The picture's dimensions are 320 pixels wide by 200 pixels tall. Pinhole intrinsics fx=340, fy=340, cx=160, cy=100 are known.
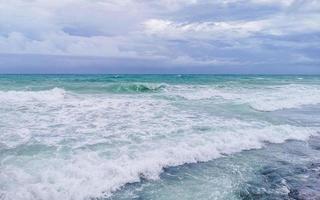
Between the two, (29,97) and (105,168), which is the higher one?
(29,97)

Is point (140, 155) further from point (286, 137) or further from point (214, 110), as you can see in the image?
point (214, 110)

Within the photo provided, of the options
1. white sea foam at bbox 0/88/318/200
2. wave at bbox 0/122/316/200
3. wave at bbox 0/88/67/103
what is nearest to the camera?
wave at bbox 0/122/316/200

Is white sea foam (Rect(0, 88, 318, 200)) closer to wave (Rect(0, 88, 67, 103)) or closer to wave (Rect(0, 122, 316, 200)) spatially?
wave (Rect(0, 122, 316, 200))

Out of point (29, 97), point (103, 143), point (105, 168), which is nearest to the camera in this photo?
point (105, 168)

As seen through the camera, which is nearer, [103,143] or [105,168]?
[105,168]

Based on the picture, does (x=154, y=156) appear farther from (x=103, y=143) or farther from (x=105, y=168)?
(x=103, y=143)

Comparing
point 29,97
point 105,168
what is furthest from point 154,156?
point 29,97

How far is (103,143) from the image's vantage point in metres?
9.52

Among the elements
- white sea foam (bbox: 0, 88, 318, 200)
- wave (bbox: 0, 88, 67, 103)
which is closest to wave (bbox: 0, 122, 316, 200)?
white sea foam (bbox: 0, 88, 318, 200)

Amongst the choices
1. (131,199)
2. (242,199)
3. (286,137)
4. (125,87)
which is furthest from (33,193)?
(125,87)

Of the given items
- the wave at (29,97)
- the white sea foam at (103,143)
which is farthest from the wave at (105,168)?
the wave at (29,97)

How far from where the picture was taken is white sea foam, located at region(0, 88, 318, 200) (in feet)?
21.9

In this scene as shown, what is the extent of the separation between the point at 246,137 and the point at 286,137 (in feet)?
5.52

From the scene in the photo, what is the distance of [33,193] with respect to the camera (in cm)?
610
